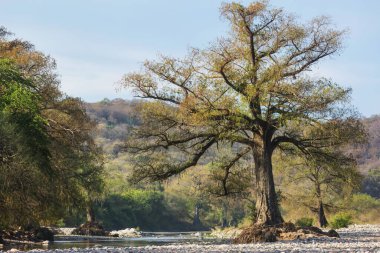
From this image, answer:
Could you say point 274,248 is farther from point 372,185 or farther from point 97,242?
point 372,185

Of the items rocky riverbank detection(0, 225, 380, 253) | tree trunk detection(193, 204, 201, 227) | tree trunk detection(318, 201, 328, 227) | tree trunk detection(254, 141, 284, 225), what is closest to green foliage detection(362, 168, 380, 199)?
tree trunk detection(193, 204, 201, 227)

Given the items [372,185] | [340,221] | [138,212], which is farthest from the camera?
[372,185]

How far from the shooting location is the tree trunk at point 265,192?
2778cm

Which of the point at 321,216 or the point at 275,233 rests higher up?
the point at 321,216

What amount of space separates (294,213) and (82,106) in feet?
81.1

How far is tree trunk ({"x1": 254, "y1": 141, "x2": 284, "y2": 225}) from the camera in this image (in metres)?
27.8

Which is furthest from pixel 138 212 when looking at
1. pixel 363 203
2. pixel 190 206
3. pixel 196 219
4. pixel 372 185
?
pixel 372 185

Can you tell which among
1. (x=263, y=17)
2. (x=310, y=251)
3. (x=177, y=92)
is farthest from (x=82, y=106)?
(x=310, y=251)

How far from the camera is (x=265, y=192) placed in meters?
28.3

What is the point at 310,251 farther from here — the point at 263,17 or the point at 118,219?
the point at 118,219

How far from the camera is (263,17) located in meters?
28.1

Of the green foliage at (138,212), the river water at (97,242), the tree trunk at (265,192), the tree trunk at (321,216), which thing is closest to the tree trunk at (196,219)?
the green foliage at (138,212)

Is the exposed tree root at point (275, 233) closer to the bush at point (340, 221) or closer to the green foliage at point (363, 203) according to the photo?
the bush at point (340, 221)

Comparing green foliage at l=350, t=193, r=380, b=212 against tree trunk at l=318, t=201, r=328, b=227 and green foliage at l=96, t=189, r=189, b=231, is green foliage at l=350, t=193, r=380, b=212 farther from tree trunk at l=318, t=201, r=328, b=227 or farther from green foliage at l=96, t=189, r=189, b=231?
green foliage at l=96, t=189, r=189, b=231
